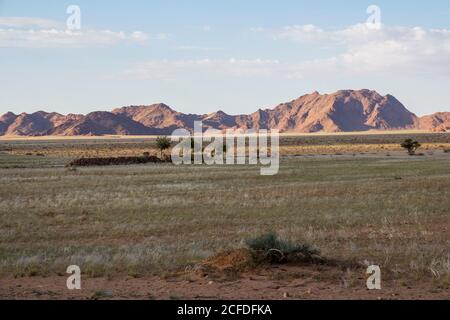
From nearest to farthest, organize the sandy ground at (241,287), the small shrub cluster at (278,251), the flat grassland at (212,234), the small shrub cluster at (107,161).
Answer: the sandy ground at (241,287) < the flat grassland at (212,234) < the small shrub cluster at (278,251) < the small shrub cluster at (107,161)

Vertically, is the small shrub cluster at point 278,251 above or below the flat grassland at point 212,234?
above

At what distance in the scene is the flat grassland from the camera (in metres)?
11.0

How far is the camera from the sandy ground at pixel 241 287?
10.1m

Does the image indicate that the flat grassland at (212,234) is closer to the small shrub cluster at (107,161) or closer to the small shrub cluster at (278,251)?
the small shrub cluster at (278,251)

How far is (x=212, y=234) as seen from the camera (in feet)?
61.3

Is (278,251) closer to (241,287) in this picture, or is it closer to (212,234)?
(241,287)

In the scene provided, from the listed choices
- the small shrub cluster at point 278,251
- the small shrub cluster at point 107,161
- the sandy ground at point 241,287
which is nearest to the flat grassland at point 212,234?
the sandy ground at point 241,287

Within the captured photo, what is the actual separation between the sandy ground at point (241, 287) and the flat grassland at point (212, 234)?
0.02 metres

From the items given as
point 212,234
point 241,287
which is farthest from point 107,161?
point 241,287

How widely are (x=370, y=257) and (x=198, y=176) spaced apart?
31662mm

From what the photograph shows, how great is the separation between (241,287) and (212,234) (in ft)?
25.9

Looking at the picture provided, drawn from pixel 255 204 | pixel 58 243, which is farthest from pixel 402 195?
pixel 58 243

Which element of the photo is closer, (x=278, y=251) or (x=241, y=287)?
(x=241, y=287)
